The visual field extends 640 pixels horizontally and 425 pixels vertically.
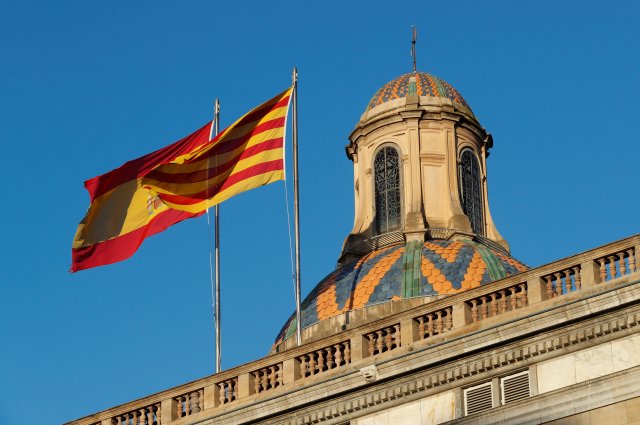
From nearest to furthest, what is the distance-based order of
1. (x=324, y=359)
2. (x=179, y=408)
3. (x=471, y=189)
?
1. (x=324, y=359)
2. (x=179, y=408)
3. (x=471, y=189)

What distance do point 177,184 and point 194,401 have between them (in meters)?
7.71

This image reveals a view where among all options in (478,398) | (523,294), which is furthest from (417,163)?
(478,398)

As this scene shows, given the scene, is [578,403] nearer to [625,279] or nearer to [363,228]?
[625,279]

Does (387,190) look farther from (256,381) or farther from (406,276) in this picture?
(256,381)

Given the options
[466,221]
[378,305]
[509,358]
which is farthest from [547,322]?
[466,221]

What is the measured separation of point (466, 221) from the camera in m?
54.0

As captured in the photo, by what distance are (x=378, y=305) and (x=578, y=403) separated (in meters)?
18.9

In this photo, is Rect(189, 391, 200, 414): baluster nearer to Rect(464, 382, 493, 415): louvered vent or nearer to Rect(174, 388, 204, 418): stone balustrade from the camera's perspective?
Rect(174, 388, 204, 418): stone balustrade

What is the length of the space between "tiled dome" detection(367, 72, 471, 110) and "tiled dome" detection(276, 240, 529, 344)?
19.9ft

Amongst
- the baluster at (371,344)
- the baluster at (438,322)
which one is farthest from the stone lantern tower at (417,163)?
the baluster at (438,322)

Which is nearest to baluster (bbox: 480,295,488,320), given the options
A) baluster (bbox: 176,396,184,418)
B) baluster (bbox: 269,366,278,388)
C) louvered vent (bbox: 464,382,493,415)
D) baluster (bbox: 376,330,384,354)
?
louvered vent (bbox: 464,382,493,415)

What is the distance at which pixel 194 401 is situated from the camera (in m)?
35.7

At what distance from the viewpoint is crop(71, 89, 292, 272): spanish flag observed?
42031 millimetres

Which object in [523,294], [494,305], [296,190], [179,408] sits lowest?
[179,408]
